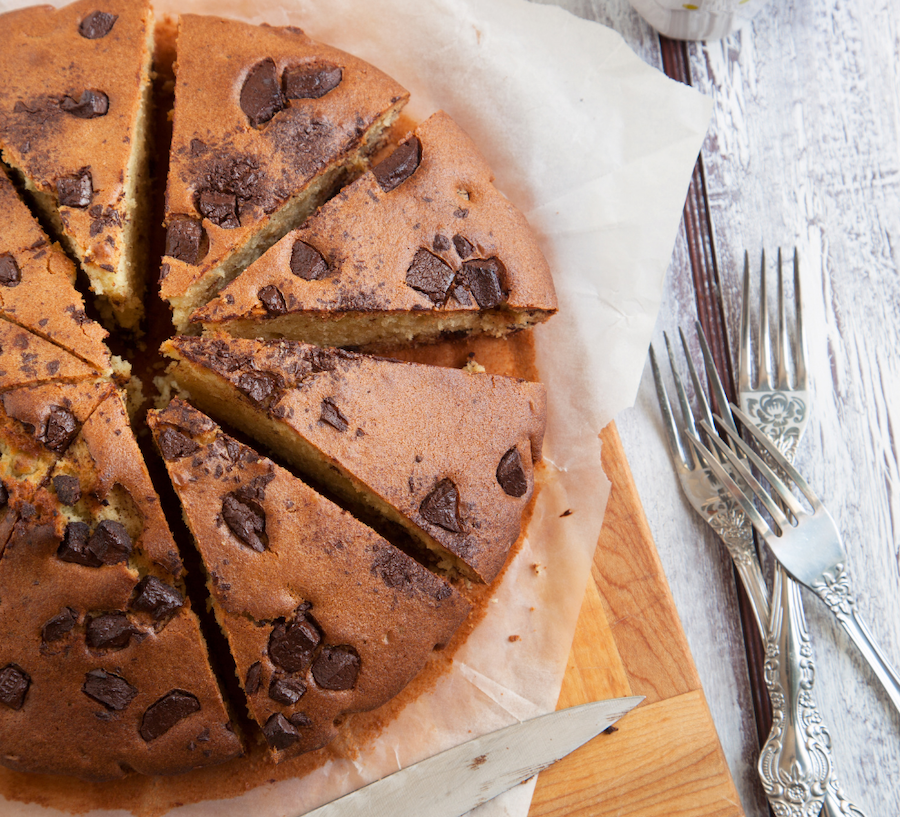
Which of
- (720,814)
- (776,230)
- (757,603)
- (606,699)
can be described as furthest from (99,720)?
(776,230)

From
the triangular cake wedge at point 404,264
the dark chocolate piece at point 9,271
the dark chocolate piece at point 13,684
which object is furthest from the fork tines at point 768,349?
the dark chocolate piece at point 13,684

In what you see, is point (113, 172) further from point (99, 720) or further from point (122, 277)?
point (99, 720)

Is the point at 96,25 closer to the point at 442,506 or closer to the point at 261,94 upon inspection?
the point at 261,94

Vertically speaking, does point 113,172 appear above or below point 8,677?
above

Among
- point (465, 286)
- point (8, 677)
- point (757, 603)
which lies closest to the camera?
point (8, 677)

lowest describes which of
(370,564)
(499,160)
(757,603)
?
(757,603)

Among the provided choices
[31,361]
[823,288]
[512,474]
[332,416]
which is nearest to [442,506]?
[512,474]

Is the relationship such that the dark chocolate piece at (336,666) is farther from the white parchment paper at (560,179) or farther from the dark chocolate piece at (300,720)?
the white parchment paper at (560,179)
